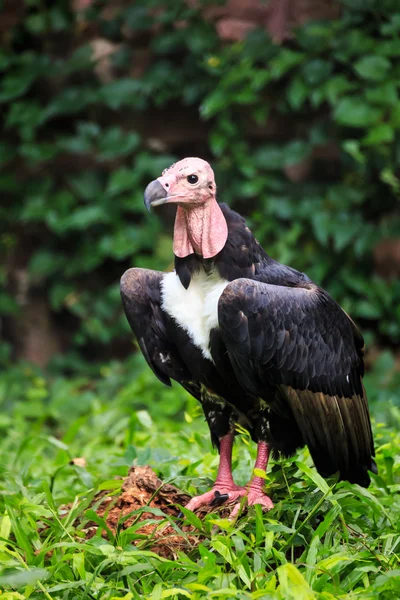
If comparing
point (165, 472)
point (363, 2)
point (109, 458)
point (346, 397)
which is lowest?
point (109, 458)

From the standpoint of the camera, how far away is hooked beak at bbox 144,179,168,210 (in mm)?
3031

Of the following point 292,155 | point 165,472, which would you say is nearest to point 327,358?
point 165,472

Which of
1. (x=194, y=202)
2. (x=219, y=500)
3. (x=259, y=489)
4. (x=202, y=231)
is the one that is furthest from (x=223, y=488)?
(x=194, y=202)

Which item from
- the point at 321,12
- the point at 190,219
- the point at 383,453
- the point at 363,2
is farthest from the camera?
the point at 321,12

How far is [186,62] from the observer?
6395 millimetres

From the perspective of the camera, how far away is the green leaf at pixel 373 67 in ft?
19.0

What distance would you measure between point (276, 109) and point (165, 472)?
136 inches

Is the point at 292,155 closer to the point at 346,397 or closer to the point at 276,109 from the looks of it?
the point at 276,109

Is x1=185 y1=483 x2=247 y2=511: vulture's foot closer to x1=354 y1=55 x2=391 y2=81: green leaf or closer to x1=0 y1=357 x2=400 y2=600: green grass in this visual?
x1=0 y1=357 x2=400 y2=600: green grass

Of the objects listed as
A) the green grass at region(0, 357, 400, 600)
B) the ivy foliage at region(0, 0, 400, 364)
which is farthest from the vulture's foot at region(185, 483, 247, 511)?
the ivy foliage at region(0, 0, 400, 364)

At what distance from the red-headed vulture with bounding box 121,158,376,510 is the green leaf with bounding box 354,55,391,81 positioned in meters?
2.88

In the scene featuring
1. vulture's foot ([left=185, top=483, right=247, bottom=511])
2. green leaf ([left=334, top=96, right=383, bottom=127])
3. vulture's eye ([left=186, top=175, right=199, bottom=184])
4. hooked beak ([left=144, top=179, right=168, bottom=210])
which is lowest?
vulture's foot ([left=185, top=483, right=247, bottom=511])

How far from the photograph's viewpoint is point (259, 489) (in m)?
3.23

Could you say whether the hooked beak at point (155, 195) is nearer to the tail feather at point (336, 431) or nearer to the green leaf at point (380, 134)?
the tail feather at point (336, 431)
